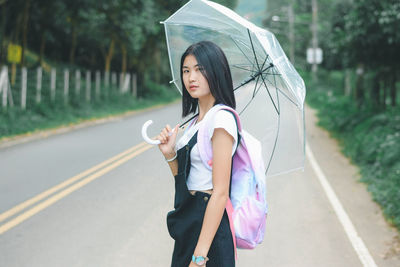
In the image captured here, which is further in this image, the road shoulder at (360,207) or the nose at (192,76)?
the road shoulder at (360,207)

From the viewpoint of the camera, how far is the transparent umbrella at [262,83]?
118 inches

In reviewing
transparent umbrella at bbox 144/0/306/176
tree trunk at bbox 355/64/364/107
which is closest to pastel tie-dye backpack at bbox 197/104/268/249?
transparent umbrella at bbox 144/0/306/176

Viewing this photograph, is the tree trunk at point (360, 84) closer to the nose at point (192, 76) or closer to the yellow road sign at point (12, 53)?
the yellow road sign at point (12, 53)

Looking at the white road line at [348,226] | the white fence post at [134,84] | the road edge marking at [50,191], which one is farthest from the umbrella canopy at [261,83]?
the white fence post at [134,84]

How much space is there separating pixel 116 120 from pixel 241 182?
19.0 meters

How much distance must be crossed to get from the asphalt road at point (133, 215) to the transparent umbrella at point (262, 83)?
7.53ft

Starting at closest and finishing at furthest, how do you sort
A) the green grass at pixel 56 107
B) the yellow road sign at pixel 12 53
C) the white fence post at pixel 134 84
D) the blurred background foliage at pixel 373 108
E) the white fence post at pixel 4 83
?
the blurred background foliage at pixel 373 108, the green grass at pixel 56 107, the white fence post at pixel 4 83, the yellow road sign at pixel 12 53, the white fence post at pixel 134 84

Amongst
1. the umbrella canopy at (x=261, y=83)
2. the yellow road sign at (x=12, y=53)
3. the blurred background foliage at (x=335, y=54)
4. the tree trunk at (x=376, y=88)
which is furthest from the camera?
the yellow road sign at (x=12, y=53)

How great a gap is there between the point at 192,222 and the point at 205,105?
58 cm

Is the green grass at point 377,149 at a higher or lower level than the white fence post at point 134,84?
lower

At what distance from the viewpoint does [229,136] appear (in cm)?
237

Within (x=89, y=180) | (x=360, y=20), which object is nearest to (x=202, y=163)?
(x=89, y=180)

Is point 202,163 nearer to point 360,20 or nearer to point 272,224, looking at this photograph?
point 272,224

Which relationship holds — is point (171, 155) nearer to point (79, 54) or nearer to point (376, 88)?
point (376, 88)
